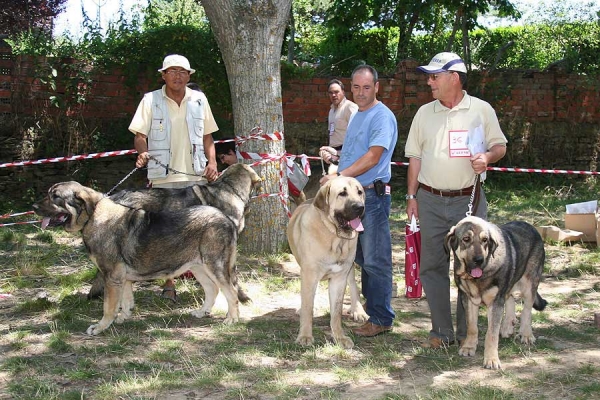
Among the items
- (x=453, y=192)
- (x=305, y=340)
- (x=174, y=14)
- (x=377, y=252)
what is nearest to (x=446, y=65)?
(x=453, y=192)

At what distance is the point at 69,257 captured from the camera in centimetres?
862

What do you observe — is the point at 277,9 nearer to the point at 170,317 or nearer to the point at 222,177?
the point at 222,177

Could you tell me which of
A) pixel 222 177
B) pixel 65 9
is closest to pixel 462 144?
pixel 222 177

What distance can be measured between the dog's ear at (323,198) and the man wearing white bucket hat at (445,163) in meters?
0.72

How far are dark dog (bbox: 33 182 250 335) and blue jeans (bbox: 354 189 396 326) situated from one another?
3.80 ft

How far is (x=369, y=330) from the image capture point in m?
5.92

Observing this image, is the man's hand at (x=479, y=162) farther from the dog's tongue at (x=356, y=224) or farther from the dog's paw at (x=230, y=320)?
the dog's paw at (x=230, y=320)

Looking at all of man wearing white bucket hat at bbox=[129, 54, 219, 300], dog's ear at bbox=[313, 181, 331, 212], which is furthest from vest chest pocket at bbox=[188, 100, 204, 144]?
dog's ear at bbox=[313, 181, 331, 212]

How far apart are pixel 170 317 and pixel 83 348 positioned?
1.08 m

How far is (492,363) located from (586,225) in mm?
4905

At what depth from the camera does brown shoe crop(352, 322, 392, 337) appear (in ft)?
19.4

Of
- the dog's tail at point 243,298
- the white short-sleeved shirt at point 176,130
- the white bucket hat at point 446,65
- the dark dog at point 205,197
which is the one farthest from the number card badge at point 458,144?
the white short-sleeved shirt at point 176,130

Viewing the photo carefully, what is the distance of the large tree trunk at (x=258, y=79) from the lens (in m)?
8.05

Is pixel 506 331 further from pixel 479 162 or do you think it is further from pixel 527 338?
pixel 479 162
